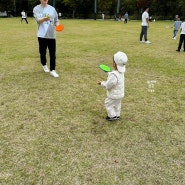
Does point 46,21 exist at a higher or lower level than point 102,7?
higher

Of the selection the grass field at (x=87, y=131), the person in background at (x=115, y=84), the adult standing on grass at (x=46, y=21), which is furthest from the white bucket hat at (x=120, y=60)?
the adult standing on grass at (x=46, y=21)

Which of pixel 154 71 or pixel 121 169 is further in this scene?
pixel 154 71

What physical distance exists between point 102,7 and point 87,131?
58347 millimetres

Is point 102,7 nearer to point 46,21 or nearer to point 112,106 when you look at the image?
point 46,21

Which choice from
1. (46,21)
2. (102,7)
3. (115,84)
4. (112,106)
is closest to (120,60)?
(115,84)

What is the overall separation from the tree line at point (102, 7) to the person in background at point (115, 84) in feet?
156

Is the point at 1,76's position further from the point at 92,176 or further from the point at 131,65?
the point at 92,176

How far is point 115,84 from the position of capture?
4172 millimetres

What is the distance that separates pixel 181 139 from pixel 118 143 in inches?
40.2

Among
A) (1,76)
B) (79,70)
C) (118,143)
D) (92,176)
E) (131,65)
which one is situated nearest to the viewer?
(92,176)

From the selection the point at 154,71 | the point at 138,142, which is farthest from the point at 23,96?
the point at 154,71

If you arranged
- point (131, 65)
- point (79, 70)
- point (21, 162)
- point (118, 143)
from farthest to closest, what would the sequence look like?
point (131, 65)
point (79, 70)
point (118, 143)
point (21, 162)

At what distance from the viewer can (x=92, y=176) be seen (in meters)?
3.11

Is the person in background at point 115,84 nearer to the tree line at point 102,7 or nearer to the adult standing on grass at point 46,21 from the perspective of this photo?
the adult standing on grass at point 46,21
